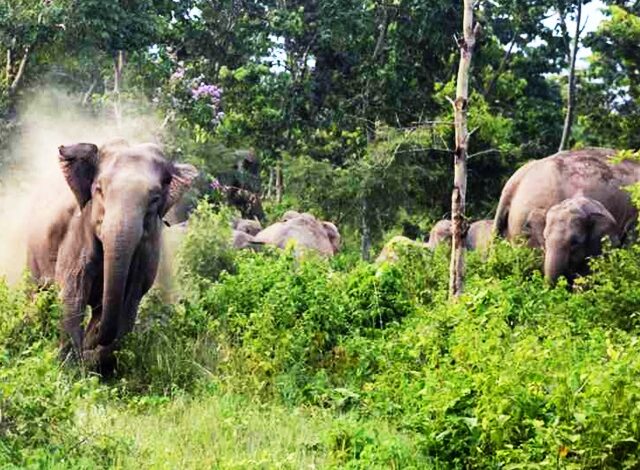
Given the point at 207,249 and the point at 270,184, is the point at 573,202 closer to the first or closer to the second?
the point at 207,249

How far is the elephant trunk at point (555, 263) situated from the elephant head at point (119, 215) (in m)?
4.62

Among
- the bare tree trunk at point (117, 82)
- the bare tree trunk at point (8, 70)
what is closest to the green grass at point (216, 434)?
the bare tree trunk at point (117, 82)

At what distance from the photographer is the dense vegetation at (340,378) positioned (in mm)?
5801

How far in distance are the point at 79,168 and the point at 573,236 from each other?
18.9ft

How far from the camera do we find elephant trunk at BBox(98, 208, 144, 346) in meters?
8.18

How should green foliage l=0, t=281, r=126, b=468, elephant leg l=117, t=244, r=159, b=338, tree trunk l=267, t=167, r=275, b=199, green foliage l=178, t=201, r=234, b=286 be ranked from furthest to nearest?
1. tree trunk l=267, t=167, r=275, b=199
2. green foliage l=178, t=201, r=234, b=286
3. elephant leg l=117, t=244, r=159, b=338
4. green foliage l=0, t=281, r=126, b=468

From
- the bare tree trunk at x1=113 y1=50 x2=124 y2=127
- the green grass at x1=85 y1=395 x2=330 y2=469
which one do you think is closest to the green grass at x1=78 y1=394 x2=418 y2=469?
the green grass at x1=85 y1=395 x2=330 y2=469

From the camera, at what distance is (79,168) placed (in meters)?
8.80

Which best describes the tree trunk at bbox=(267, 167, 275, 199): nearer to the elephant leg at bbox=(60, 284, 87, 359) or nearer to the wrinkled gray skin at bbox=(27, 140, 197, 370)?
the wrinkled gray skin at bbox=(27, 140, 197, 370)

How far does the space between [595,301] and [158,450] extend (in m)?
4.44

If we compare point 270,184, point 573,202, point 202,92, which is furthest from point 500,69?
point 573,202

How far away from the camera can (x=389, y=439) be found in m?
6.32

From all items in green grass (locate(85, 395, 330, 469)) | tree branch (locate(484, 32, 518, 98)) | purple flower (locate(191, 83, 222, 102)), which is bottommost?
Result: green grass (locate(85, 395, 330, 469))

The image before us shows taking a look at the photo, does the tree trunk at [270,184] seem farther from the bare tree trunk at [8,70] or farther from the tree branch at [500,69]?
the bare tree trunk at [8,70]
